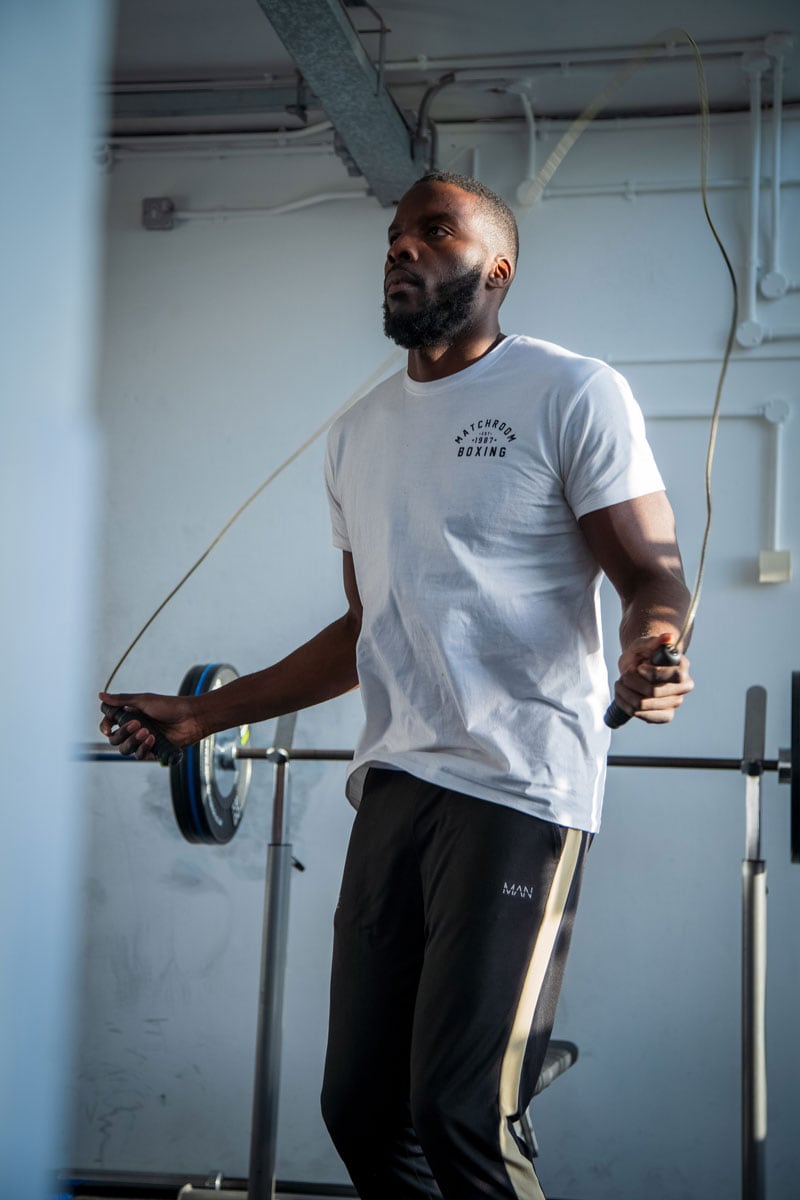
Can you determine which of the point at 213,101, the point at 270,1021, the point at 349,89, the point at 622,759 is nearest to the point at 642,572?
the point at 622,759

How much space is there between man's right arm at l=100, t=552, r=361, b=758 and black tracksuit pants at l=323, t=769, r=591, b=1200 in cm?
32

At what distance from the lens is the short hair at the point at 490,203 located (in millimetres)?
1957

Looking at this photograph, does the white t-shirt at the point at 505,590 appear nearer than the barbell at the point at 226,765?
Yes

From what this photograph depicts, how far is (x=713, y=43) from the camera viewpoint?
315 cm

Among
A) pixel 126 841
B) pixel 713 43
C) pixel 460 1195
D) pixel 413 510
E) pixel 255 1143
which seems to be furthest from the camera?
pixel 126 841

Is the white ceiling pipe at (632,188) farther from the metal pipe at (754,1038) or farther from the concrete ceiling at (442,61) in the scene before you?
the metal pipe at (754,1038)

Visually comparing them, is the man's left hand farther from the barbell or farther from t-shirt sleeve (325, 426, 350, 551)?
the barbell

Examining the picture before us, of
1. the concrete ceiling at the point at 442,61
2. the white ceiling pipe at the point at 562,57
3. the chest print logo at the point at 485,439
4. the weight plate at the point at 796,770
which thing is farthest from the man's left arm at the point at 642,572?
the white ceiling pipe at the point at 562,57

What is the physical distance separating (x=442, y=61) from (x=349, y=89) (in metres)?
0.52

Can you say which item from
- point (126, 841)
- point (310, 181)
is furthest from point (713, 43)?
point (126, 841)

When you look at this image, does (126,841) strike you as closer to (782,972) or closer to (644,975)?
(644,975)

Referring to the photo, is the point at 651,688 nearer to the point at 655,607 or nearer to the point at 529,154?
the point at 655,607

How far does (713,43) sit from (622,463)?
2008mm

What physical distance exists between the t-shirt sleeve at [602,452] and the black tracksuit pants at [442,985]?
1.43ft
